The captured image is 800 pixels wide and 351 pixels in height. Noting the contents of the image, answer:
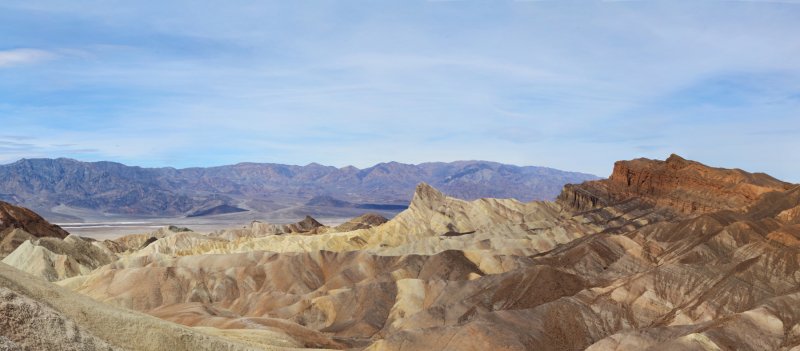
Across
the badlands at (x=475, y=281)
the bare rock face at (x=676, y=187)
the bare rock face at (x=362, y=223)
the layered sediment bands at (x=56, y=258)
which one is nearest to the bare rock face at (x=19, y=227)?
the badlands at (x=475, y=281)

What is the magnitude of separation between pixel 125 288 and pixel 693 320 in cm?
6427

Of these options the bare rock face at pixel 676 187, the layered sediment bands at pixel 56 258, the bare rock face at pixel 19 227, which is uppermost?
the bare rock face at pixel 676 187

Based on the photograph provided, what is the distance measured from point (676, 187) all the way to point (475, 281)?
231ft

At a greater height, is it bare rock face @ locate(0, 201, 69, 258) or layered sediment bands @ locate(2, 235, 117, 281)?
bare rock face @ locate(0, 201, 69, 258)

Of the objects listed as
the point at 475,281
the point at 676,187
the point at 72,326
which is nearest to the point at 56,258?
the point at 475,281

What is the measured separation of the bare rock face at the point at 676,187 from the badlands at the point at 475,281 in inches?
13.5

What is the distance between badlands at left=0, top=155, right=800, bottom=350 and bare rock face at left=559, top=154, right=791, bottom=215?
1.13ft

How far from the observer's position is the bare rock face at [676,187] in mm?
125750

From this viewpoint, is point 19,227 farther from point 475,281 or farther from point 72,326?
point 72,326

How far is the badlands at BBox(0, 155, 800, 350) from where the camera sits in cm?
4897

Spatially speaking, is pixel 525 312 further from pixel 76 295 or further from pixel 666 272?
pixel 76 295

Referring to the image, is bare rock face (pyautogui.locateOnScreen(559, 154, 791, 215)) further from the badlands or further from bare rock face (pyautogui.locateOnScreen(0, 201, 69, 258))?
bare rock face (pyautogui.locateOnScreen(0, 201, 69, 258))

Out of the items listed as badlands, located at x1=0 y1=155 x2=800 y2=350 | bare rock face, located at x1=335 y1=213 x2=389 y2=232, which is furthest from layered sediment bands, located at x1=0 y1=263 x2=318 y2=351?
bare rock face, located at x1=335 y1=213 x2=389 y2=232

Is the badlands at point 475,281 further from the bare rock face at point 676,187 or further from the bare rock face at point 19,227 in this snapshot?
the bare rock face at point 19,227
